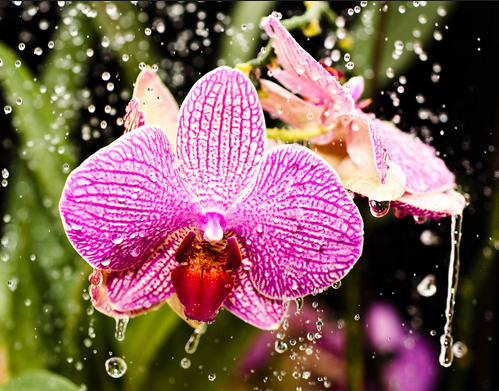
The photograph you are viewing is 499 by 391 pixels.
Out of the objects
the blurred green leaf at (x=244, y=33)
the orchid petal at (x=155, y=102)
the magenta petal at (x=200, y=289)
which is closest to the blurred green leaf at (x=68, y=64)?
the blurred green leaf at (x=244, y=33)

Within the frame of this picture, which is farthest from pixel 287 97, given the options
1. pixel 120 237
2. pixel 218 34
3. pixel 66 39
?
pixel 66 39

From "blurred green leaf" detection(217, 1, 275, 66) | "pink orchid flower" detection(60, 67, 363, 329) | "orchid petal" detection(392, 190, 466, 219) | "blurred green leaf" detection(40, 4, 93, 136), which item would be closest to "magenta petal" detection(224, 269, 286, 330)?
"pink orchid flower" detection(60, 67, 363, 329)

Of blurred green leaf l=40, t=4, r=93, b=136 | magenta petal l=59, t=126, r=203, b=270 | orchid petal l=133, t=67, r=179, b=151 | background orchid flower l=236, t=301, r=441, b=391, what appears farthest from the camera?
blurred green leaf l=40, t=4, r=93, b=136

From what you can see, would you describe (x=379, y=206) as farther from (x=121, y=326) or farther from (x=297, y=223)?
(x=121, y=326)

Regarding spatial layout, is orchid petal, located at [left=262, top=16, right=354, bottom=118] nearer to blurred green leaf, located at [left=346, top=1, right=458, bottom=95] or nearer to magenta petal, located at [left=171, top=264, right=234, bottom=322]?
magenta petal, located at [left=171, top=264, right=234, bottom=322]

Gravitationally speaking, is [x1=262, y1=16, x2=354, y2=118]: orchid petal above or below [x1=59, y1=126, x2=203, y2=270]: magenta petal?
above

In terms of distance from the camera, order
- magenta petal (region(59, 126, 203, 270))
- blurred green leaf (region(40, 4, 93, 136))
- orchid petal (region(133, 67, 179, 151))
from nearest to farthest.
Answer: magenta petal (region(59, 126, 203, 270)) < orchid petal (region(133, 67, 179, 151)) < blurred green leaf (region(40, 4, 93, 136))

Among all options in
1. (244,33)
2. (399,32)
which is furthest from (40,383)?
(399,32)

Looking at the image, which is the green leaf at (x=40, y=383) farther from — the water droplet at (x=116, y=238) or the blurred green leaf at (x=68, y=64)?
the blurred green leaf at (x=68, y=64)
